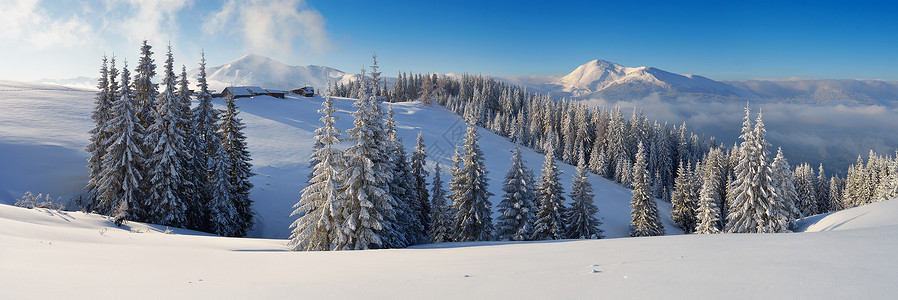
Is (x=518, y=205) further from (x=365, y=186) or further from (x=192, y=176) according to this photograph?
(x=192, y=176)

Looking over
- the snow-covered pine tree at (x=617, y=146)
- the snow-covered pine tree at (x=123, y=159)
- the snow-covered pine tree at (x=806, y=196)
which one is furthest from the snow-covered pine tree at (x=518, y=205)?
the snow-covered pine tree at (x=806, y=196)

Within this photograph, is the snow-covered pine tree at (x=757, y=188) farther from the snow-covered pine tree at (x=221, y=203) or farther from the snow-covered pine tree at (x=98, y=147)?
the snow-covered pine tree at (x=98, y=147)

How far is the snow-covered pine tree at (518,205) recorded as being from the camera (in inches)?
1096

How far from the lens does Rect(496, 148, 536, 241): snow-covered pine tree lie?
91.4 feet

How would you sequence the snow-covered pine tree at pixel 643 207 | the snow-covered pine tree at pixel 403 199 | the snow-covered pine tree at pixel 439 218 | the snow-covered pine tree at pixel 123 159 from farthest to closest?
the snow-covered pine tree at pixel 643 207 → the snow-covered pine tree at pixel 439 218 → the snow-covered pine tree at pixel 123 159 → the snow-covered pine tree at pixel 403 199

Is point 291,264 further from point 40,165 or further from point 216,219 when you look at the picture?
point 40,165

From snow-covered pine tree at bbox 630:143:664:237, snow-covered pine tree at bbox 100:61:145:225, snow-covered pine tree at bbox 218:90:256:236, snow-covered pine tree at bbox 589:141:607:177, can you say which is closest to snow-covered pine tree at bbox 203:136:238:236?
snow-covered pine tree at bbox 218:90:256:236

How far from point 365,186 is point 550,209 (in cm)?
1642

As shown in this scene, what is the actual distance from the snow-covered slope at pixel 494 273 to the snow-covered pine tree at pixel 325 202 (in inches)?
342

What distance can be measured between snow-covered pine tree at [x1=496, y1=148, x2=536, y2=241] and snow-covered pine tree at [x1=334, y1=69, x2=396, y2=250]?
11359mm

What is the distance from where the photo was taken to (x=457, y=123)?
3812 inches

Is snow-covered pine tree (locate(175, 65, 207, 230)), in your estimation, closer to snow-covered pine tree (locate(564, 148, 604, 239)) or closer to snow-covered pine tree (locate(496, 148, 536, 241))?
snow-covered pine tree (locate(496, 148, 536, 241))

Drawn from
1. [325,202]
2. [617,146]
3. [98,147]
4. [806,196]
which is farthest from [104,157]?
[806,196]

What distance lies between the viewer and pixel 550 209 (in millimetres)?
29484
